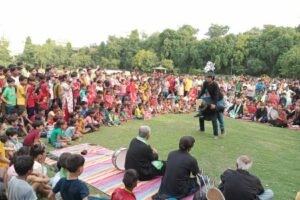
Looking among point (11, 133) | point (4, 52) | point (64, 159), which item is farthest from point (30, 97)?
point (4, 52)

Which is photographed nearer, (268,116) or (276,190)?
(276,190)

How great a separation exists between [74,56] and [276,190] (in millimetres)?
68794

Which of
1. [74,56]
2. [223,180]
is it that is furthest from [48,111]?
[74,56]

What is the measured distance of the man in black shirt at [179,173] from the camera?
5.19 m

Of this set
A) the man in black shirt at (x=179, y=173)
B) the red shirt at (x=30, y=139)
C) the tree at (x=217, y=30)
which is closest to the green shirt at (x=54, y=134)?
the red shirt at (x=30, y=139)

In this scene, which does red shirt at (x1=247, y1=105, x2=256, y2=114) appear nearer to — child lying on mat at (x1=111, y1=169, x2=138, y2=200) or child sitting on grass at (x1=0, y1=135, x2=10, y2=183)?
child sitting on grass at (x1=0, y1=135, x2=10, y2=183)

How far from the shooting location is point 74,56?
70875mm

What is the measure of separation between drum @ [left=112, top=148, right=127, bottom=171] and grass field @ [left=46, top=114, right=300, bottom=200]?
101cm

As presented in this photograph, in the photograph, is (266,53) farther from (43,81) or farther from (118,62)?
(43,81)

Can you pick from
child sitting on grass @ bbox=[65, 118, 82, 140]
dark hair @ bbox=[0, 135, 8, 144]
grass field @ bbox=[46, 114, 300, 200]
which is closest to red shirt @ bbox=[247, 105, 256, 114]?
grass field @ bbox=[46, 114, 300, 200]

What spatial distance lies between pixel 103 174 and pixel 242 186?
127 inches

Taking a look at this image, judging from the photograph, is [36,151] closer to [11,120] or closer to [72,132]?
[11,120]

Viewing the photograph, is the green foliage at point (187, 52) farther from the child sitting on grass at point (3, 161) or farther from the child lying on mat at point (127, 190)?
the child lying on mat at point (127, 190)

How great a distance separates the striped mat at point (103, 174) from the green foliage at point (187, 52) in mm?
34818
